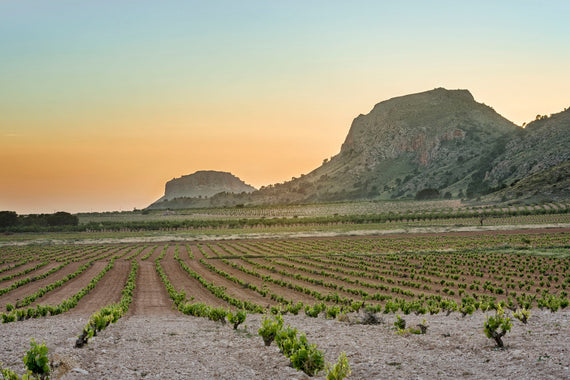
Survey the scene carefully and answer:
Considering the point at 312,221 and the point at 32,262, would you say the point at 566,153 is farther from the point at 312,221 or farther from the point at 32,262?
the point at 32,262

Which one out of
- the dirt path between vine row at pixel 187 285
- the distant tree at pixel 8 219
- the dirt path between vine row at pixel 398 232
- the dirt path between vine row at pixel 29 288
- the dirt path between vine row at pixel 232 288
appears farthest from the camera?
the distant tree at pixel 8 219

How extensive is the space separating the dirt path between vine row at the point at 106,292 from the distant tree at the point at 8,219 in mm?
123992

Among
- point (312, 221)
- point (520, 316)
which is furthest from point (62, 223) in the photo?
point (520, 316)

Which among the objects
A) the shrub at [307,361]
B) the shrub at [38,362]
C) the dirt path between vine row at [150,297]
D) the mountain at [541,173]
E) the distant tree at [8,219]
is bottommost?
the dirt path between vine row at [150,297]

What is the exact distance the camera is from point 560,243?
69.1 meters

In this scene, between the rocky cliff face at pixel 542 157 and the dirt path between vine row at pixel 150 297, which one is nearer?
the dirt path between vine row at pixel 150 297

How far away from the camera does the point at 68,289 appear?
1757 inches

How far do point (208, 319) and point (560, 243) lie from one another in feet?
200

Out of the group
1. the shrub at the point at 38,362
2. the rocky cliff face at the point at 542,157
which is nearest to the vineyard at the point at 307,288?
the shrub at the point at 38,362

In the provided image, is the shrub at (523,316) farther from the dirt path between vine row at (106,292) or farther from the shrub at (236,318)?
the dirt path between vine row at (106,292)

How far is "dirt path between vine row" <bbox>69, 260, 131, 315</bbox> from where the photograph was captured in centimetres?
3394

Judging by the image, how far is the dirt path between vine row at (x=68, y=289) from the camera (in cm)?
3844

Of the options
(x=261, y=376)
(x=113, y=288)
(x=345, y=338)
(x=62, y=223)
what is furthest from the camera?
(x=62, y=223)

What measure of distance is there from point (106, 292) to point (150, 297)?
5.59 metres
